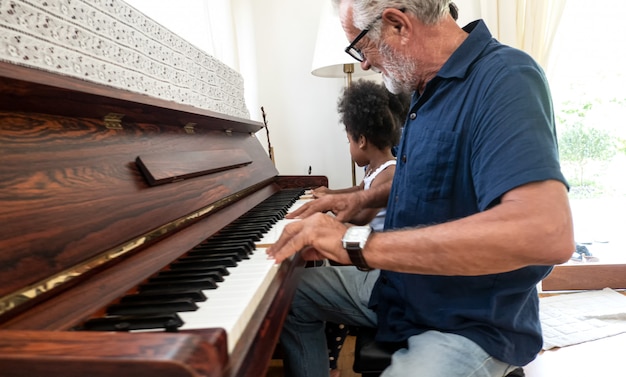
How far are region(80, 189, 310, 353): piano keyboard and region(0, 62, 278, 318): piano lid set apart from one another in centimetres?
9

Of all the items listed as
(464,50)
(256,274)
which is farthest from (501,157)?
(256,274)

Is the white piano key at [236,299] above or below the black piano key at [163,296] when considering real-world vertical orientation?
below

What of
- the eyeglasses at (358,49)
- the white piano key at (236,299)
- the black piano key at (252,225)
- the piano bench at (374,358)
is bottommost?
the piano bench at (374,358)

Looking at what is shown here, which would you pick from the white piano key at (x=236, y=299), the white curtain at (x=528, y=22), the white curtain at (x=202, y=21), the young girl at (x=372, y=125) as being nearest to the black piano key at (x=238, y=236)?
the white piano key at (x=236, y=299)

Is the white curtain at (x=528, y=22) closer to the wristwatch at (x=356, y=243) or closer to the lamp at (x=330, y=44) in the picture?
the lamp at (x=330, y=44)

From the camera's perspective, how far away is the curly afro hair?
5.67 feet

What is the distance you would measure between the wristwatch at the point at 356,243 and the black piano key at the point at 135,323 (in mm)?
346

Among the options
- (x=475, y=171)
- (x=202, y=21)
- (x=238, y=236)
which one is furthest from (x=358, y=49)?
(x=202, y=21)

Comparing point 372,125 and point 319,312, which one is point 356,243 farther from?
point 372,125

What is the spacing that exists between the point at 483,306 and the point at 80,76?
3.12 feet

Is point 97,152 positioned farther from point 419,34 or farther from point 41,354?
point 419,34

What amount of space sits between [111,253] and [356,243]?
42 centimetres

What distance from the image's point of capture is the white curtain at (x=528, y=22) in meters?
2.38

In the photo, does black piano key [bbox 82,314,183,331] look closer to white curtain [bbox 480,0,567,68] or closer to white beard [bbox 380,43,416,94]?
white beard [bbox 380,43,416,94]
